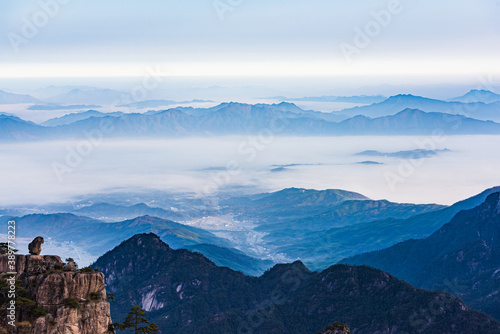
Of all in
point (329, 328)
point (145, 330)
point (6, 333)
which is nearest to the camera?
point (6, 333)

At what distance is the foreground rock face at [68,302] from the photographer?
337 ft

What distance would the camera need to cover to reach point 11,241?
336 ft

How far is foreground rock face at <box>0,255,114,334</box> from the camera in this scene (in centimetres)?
10281

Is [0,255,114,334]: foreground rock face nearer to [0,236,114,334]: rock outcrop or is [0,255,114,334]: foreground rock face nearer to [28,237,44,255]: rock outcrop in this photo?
[0,236,114,334]: rock outcrop

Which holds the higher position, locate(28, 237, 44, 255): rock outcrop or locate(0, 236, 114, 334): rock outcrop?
locate(28, 237, 44, 255): rock outcrop

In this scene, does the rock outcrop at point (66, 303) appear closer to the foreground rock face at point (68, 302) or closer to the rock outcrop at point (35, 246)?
the foreground rock face at point (68, 302)

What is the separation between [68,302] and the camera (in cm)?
10331

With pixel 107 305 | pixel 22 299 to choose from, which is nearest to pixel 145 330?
pixel 107 305

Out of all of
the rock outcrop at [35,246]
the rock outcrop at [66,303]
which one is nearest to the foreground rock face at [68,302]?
the rock outcrop at [66,303]

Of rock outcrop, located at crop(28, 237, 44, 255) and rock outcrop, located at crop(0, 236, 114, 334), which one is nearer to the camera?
rock outcrop, located at crop(0, 236, 114, 334)

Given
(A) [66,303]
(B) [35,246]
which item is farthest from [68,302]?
(B) [35,246]

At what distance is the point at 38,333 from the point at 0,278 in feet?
39.0

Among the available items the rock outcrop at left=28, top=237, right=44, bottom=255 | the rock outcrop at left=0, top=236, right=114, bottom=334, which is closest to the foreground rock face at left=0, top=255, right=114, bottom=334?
the rock outcrop at left=0, top=236, right=114, bottom=334

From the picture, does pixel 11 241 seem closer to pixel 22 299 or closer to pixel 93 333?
pixel 22 299
